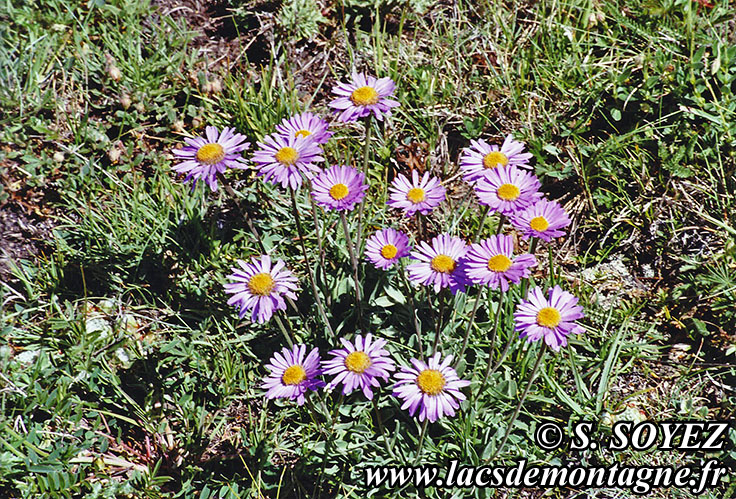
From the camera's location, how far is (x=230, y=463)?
264cm

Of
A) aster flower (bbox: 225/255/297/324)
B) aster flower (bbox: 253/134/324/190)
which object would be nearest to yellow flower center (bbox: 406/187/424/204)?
aster flower (bbox: 253/134/324/190)

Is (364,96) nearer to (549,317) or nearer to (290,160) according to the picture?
(290,160)

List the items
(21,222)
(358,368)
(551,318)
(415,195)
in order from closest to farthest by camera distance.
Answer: (551,318) → (358,368) → (415,195) → (21,222)

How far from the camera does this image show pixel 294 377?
215cm

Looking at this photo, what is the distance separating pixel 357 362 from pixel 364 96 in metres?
0.99

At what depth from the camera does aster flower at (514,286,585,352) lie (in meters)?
2.01

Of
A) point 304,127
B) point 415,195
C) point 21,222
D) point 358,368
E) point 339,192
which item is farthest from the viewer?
point 21,222

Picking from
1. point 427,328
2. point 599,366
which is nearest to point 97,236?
point 427,328

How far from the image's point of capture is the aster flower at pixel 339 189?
7.32 feet

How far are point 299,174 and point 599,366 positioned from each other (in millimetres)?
1523

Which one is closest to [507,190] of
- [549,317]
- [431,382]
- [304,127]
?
[549,317]

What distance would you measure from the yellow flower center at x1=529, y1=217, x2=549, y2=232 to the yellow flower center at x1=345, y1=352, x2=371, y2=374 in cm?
70

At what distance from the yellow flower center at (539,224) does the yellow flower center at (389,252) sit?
1.58ft

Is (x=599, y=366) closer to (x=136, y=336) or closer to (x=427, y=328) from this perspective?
(x=427, y=328)
